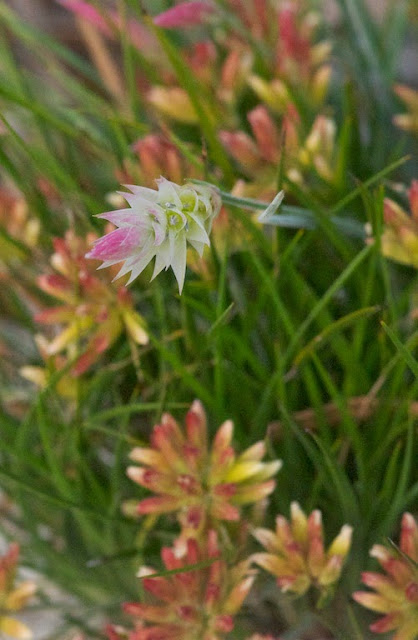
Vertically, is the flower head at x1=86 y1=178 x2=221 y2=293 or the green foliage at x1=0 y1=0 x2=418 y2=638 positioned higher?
the flower head at x1=86 y1=178 x2=221 y2=293

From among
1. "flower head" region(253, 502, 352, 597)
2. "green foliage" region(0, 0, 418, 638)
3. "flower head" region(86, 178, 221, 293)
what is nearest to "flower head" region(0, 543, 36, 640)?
"green foliage" region(0, 0, 418, 638)

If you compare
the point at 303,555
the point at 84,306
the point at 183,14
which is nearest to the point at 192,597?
the point at 303,555

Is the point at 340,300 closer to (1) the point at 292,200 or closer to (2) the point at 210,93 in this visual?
(1) the point at 292,200

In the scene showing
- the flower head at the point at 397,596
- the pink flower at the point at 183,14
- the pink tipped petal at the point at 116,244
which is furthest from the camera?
the pink flower at the point at 183,14

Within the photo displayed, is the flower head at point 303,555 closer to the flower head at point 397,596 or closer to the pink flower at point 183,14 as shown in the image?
the flower head at point 397,596

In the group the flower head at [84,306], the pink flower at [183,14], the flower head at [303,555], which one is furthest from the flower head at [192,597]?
the pink flower at [183,14]

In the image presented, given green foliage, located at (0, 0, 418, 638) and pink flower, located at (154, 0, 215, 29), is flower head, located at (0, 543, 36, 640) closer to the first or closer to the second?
green foliage, located at (0, 0, 418, 638)

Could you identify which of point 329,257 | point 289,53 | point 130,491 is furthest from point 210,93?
point 130,491
